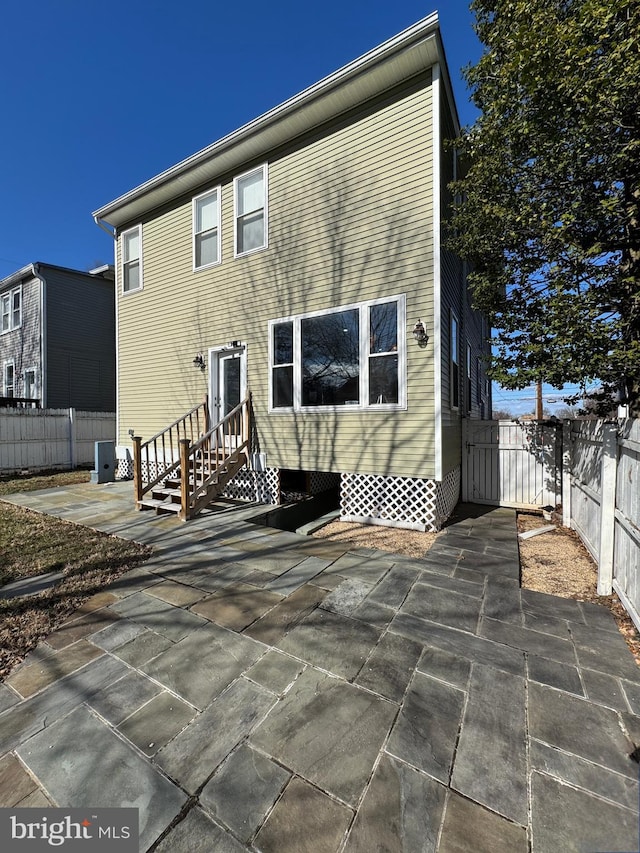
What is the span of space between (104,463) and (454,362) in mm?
8143

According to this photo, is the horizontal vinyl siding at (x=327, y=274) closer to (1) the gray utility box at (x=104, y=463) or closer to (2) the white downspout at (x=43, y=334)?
(1) the gray utility box at (x=104, y=463)

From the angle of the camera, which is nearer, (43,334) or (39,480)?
(39,480)

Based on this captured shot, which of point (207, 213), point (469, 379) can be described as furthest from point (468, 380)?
point (207, 213)

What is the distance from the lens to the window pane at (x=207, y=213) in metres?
7.73

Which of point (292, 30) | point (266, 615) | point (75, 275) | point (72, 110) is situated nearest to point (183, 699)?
point (266, 615)

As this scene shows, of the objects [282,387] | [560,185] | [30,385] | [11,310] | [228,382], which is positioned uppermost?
[11,310]

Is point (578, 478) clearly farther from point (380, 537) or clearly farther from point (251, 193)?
point (251, 193)

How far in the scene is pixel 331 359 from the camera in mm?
6207

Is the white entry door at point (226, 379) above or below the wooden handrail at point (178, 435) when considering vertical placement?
above

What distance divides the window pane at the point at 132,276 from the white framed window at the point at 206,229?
222cm

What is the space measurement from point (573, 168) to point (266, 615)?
5609 mm

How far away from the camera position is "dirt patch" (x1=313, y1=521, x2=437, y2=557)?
472cm

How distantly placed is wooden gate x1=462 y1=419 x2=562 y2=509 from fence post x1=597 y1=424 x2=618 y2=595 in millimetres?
3146

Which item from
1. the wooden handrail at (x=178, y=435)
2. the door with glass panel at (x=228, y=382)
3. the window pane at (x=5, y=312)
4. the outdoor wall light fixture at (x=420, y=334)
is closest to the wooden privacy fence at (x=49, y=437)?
the wooden handrail at (x=178, y=435)
